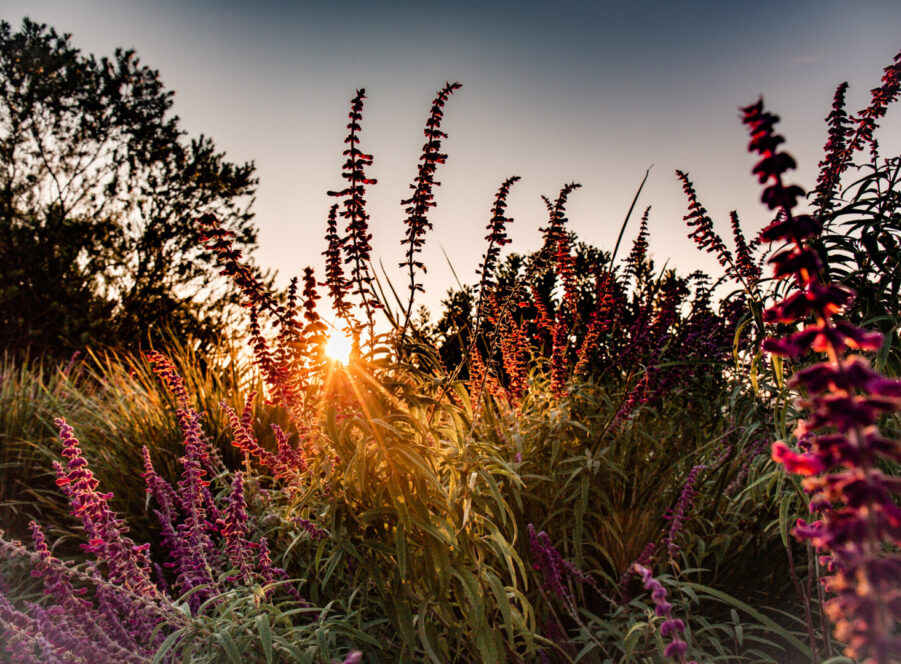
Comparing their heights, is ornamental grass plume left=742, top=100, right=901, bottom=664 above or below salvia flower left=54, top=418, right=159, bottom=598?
above

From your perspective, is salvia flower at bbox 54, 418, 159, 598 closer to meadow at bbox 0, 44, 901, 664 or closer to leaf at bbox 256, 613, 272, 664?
meadow at bbox 0, 44, 901, 664

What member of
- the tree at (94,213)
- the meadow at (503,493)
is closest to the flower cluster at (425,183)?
the meadow at (503,493)

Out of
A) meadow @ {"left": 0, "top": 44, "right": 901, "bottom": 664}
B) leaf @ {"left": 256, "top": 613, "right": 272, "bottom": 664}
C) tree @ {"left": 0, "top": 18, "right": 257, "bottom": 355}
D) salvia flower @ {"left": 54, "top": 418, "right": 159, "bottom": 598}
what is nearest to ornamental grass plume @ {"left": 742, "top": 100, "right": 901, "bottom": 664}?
meadow @ {"left": 0, "top": 44, "right": 901, "bottom": 664}

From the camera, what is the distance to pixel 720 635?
2588mm

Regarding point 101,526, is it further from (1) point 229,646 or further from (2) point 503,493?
(2) point 503,493

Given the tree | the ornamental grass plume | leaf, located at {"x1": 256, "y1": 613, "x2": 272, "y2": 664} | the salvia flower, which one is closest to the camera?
the ornamental grass plume

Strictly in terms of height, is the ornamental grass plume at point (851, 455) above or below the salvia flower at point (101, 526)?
above

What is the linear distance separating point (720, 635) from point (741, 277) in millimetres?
1455

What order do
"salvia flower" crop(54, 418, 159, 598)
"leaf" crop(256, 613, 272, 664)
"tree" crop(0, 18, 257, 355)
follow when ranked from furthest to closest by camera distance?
"tree" crop(0, 18, 257, 355), "salvia flower" crop(54, 418, 159, 598), "leaf" crop(256, 613, 272, 664)

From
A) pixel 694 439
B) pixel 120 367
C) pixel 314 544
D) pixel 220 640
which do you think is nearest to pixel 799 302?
pixel 220 640

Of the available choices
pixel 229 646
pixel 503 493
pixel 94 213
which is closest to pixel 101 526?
pixel 229 646

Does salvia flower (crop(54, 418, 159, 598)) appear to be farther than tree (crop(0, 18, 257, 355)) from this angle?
No

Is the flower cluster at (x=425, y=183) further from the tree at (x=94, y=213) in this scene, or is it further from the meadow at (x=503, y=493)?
the tree at (x=94, y=213)

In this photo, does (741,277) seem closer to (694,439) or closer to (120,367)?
(694,439)
